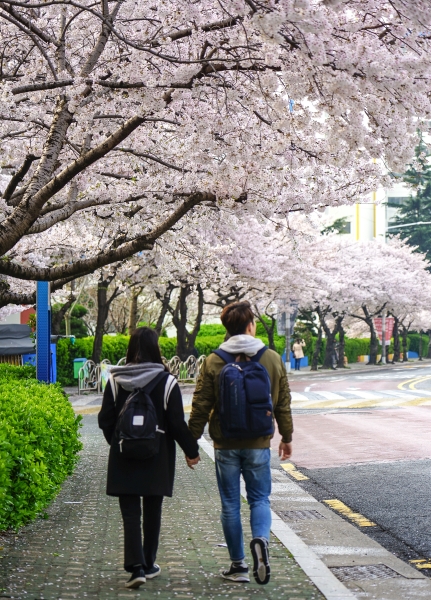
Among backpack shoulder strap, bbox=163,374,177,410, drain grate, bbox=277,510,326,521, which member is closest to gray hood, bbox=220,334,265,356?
backpack shoulder strap, bbox=163,374,177,410

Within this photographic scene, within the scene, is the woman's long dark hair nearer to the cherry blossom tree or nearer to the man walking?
the man walking

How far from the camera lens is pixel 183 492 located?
9.16 meters

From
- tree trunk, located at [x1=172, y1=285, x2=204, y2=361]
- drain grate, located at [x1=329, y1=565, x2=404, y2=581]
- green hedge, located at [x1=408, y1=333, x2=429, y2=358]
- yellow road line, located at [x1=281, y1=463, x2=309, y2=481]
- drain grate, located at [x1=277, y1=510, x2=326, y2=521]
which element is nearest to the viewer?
drain grate, located at [x1=329, y1=565, x2=404, y2=581]

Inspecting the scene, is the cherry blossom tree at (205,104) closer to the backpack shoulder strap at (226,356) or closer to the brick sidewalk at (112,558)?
the backpack shoulder strap at (226,356)

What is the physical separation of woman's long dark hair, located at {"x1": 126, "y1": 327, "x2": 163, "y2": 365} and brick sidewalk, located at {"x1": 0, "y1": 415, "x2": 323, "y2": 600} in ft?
4.34

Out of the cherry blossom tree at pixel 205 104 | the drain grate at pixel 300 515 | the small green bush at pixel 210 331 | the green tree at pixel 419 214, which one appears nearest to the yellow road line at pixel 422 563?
the drain grate at pixel 300 515

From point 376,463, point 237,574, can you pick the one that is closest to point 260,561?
point 237,574

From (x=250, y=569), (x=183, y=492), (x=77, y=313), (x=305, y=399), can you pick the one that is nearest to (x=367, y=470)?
(x=183, y=492)

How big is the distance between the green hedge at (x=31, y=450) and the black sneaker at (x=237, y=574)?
1463mm

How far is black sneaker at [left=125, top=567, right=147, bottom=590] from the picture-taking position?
5.23 metres

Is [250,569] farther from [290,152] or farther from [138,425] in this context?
[290,152]

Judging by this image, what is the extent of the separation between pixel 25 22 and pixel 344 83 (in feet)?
11.3

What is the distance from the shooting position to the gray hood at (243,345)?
5.52 m

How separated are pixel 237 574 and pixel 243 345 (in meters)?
1.37
